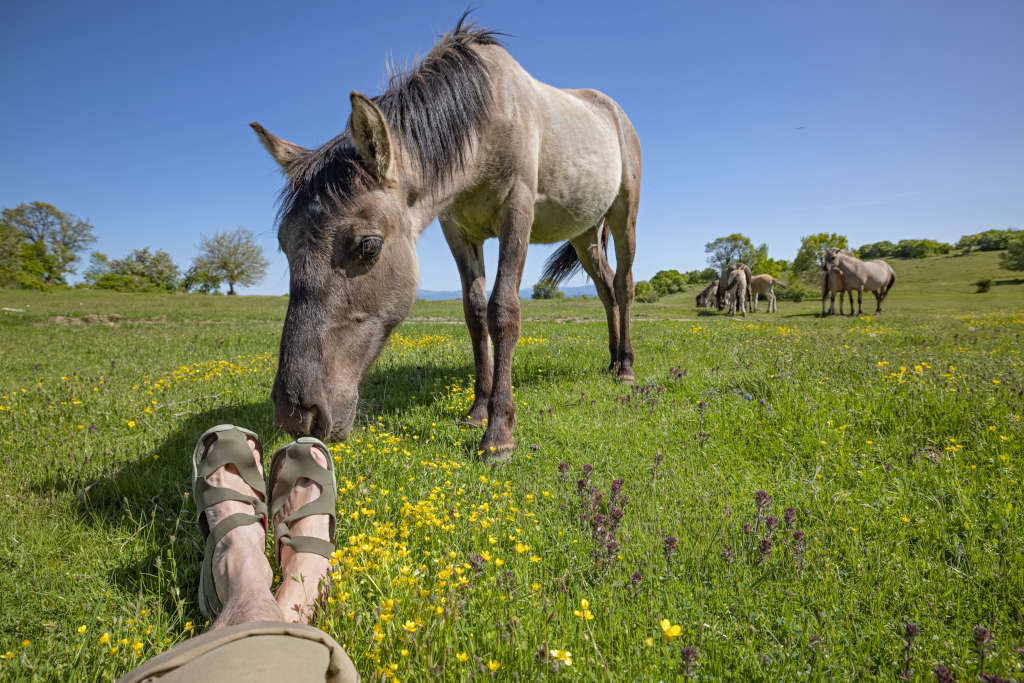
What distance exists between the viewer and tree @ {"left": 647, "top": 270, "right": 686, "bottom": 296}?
194ft

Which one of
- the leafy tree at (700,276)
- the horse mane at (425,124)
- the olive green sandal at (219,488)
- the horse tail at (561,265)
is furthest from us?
the leafy tree at (700,276)

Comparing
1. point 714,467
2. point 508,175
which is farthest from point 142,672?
point 508,175

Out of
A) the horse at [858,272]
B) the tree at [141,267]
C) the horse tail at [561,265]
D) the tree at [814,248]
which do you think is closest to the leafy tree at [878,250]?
the tree at [814,248]

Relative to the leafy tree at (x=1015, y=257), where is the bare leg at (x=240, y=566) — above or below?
below

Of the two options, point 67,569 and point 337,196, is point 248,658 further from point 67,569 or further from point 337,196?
point 337,196

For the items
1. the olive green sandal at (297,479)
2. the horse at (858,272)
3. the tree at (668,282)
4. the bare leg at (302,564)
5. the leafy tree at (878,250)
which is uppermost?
the leafy tree at (878,250)

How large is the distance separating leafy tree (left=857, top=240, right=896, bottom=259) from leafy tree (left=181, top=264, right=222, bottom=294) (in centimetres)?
12074

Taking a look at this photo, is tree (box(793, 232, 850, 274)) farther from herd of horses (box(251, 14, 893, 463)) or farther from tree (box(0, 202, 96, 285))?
tree (box(0, 202, 96, 285))

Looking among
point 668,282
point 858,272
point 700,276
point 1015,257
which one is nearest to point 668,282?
point 668,282

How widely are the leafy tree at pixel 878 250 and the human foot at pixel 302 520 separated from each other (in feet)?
369

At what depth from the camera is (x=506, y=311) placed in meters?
3.60

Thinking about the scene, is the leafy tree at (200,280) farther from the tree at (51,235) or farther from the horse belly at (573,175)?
the horse belly at (573,175)

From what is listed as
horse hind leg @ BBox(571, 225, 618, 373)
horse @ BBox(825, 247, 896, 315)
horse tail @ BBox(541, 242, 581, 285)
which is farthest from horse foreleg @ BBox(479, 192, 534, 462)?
horse @ BBox(825, 247, 896, 315)

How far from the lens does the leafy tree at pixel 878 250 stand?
294 ft
